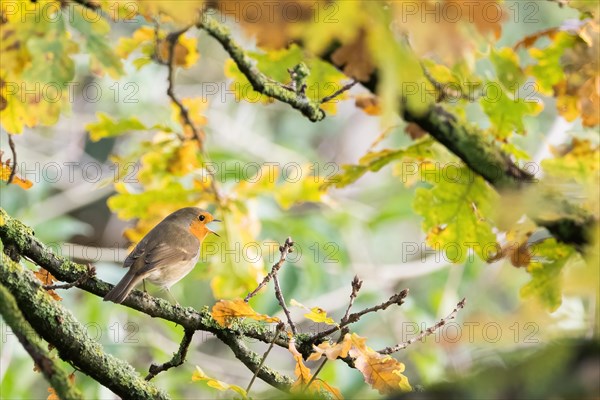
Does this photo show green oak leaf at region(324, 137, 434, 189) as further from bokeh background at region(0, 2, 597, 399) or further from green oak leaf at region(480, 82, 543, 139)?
bokeh background at region(0, 2, 597, 399)

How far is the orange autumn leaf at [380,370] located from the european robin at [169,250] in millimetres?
1249

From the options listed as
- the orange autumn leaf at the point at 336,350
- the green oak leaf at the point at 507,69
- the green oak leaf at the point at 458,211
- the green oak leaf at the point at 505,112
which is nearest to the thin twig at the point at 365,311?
the orange autumn leaf at the point at 336,350

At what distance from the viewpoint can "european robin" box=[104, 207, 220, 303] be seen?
3264 millimetres

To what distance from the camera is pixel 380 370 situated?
198 cm

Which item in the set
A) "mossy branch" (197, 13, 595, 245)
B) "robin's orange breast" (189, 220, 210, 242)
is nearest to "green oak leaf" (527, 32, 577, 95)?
"mossy branch" (197, 13, 595, 245)

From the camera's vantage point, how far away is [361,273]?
Answer: 609cm

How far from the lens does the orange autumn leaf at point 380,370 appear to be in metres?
1.96

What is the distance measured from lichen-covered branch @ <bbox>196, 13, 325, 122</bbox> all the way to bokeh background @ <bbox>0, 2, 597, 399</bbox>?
0.16 m

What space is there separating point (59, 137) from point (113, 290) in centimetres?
610

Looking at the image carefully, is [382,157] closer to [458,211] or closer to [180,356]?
[458,211]

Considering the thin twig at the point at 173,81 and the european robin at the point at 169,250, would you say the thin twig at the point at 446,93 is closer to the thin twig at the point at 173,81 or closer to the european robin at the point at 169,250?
the thin twig at the point at 173,81

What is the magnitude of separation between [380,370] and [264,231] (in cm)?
341

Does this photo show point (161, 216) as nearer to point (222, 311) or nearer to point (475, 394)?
point (222, 311)

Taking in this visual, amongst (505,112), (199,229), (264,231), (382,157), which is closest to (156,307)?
(382,157)
